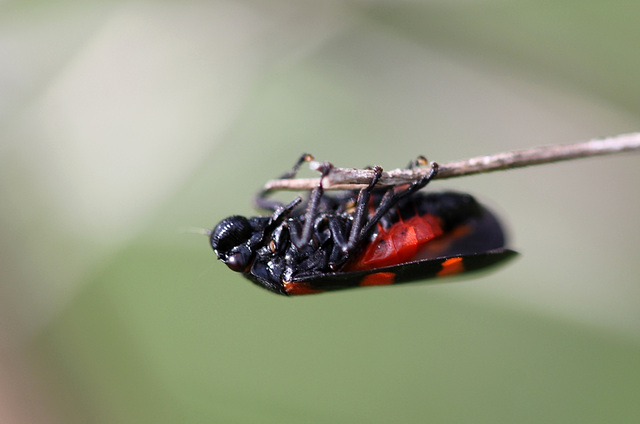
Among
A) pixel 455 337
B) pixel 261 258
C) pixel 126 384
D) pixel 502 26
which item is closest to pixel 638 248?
pixel 455 337

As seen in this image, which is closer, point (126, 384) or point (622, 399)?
point (622, 399)

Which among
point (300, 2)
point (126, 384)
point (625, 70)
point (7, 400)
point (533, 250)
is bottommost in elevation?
point (7, 400)

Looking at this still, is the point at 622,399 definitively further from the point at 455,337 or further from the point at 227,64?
the point at 227,64

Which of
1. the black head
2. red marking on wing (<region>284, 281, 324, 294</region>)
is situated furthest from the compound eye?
red marking on wing (<region>284, 281, 324, 294</region>)

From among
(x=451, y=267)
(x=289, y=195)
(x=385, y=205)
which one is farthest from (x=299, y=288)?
(x=289, y=195)

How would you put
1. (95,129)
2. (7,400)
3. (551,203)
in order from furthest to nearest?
(95,129) → (551,203) → (7,400)

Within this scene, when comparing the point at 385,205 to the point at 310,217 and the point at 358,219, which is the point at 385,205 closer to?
the point at 358,219
